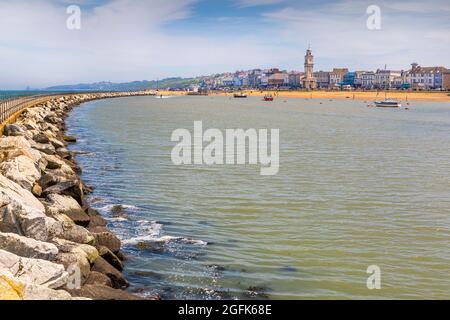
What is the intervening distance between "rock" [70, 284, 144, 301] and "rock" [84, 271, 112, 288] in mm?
322

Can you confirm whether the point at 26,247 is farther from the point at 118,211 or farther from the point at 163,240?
the point at 118,211

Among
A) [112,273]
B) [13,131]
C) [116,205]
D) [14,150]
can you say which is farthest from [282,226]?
[13,131]

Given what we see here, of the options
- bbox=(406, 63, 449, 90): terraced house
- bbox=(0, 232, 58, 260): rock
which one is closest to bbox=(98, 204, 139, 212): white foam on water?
bbox=(0, 232, 58, 260): rock

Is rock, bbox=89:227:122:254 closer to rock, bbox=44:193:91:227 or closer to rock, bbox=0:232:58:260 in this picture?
rock, bbox=44:193:91:227

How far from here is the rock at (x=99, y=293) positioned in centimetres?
829

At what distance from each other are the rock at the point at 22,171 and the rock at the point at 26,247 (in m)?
4.79

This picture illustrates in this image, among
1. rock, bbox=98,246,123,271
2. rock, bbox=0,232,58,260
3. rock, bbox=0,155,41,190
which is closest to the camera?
rock, bbox=0,232,58,260

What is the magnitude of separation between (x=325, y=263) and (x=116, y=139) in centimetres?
2850

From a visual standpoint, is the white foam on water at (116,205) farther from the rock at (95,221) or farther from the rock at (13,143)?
the rock at (13,143)

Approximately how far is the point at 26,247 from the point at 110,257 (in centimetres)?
206

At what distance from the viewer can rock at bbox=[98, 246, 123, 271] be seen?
35.3ft

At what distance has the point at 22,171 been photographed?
577 inches

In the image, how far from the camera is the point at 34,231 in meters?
10.2
